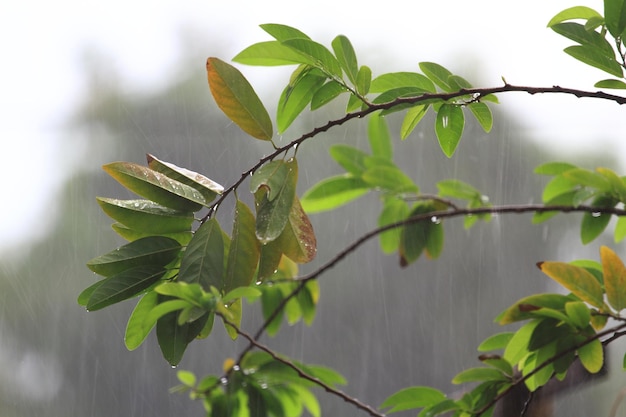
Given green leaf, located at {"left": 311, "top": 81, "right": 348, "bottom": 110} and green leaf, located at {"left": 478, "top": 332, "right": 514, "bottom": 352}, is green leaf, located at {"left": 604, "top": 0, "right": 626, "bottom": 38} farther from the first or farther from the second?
green leaf, located at {"left": 478, "top": 332, "right": 514, "bottom": 352}

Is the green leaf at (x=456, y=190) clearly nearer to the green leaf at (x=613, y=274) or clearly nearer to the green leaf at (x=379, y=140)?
the green leaf at (x=379, y=140)

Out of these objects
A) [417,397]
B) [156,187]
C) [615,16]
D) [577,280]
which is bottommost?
[417,397]

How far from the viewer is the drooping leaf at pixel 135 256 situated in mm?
473

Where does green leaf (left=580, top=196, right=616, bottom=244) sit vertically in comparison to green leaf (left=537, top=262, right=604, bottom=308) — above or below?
above

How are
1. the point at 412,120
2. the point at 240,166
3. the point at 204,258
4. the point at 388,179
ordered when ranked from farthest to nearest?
1. the point at 240,166
2. the point at 388,179
3. the point at 412,120
4. the point at 204,258

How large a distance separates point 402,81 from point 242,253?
202 mm

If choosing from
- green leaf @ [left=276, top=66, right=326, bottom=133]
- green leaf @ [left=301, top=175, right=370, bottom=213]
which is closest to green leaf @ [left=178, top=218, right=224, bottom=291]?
green leaf @ [left=276, top=66, right=326, bottom=133]

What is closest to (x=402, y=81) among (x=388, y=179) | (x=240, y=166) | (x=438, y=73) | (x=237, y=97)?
(x=438, y=73)

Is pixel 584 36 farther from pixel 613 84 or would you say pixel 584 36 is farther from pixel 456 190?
pixel 456 190

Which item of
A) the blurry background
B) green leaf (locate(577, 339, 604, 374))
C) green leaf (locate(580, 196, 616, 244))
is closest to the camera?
green leaf (locate(577, 339, 604, 374))

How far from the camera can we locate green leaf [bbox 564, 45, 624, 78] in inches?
20.3

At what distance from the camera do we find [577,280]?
1.80 ft

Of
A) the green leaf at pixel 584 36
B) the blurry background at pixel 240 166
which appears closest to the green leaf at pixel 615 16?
the green leaf at pixel 584 36

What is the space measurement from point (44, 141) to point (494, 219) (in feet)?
2.73
